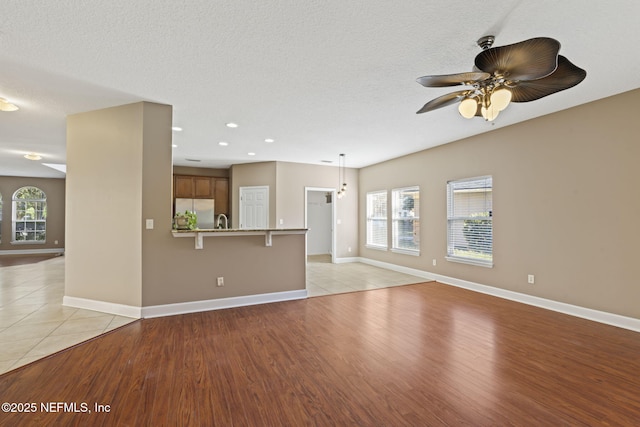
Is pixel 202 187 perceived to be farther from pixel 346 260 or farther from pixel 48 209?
pixel 48 209

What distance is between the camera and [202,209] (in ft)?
26.7

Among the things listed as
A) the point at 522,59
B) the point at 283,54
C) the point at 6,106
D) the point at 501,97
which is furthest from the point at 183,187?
the point at 522,59

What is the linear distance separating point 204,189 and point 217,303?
5.06 m

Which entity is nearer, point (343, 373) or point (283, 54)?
point (343, 373)

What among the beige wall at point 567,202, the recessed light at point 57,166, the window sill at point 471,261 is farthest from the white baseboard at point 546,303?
the recessed light at point 57,166

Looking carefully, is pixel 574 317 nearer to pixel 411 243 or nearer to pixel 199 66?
pixel 411 243

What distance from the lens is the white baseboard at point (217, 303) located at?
3.67 meters

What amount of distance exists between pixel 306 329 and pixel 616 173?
4107mm

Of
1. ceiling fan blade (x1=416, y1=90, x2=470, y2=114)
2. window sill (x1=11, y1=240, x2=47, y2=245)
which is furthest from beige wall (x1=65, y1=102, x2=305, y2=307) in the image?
window sill (x1=11, y1=240, x2=47, y2=245)

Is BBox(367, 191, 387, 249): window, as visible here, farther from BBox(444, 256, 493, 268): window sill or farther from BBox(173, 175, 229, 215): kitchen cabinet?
BBox(173, 175, 229, 215): kitchen cabinet

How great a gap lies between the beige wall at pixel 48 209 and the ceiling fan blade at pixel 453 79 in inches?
487

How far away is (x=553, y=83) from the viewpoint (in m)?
2.14

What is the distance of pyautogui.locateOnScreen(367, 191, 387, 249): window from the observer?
7.46 metres

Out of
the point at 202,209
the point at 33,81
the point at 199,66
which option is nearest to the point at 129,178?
the point at 33,81
